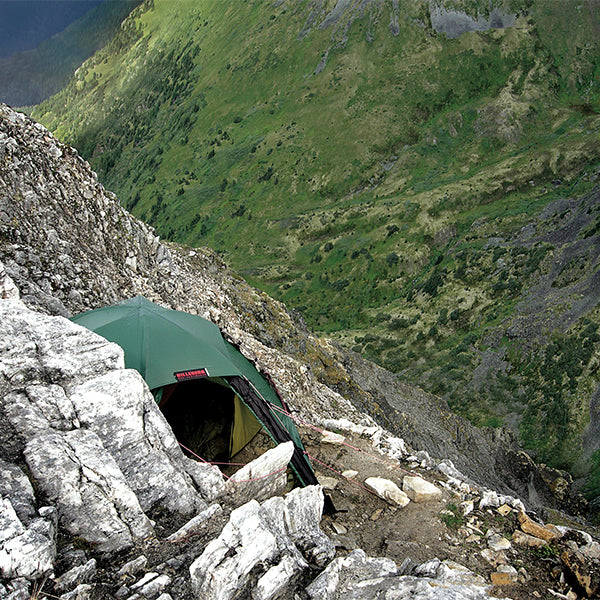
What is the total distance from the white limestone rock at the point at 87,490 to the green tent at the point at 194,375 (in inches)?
125

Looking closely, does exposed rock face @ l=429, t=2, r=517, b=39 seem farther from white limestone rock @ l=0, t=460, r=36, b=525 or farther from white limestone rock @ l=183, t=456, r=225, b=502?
white limestone rock @ l=0, t=460, r=36, b=525

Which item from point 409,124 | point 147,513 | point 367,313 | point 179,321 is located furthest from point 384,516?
point 409,124

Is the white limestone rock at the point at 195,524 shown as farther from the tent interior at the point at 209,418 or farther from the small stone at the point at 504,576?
the small stone at the point at 504,576

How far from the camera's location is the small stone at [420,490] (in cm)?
1248

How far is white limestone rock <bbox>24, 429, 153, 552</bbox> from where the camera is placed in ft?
25.7

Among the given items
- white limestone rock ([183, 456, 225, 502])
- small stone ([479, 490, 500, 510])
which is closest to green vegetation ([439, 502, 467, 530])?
small stone ([479, 490, 500, 510])

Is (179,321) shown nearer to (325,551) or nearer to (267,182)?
(325,551)

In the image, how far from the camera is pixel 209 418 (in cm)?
1374

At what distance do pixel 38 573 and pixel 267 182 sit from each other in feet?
574

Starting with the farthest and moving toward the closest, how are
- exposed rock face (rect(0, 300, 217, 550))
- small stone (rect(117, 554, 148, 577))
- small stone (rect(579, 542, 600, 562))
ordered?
small stone (rect(579, 542, 600, 562)), exposed rock face (rect(0, 300, 217, 550)), small stone (rect(117, 554, 148, 577))

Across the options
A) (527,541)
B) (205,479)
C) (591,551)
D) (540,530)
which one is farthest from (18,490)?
(591,551)

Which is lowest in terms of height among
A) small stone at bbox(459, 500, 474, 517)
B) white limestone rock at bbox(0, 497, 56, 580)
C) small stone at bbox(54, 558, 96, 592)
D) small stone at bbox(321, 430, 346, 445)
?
small stone at bbox(459, 500, 474, 517)

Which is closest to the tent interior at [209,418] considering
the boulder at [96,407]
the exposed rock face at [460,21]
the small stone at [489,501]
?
the boulder at [96,407]

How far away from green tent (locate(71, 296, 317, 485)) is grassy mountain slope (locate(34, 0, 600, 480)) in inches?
2033
